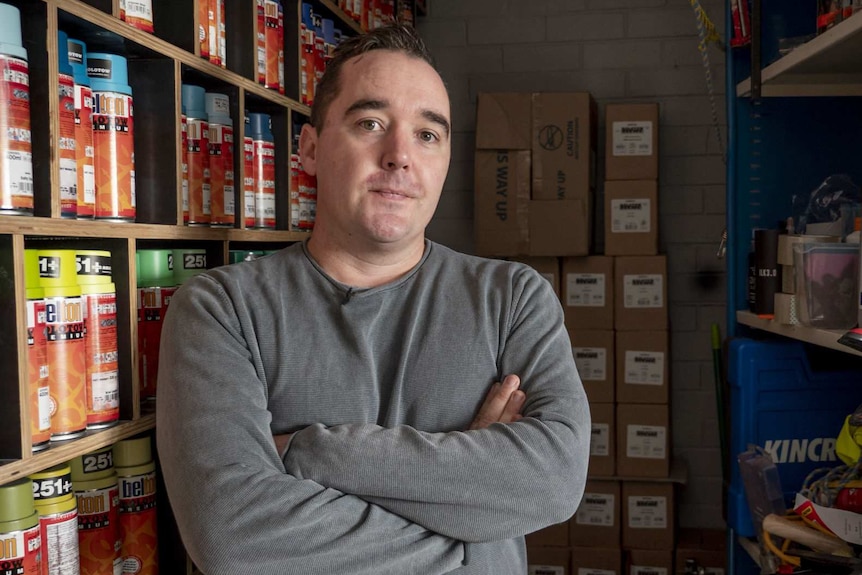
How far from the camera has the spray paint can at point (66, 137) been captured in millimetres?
1381

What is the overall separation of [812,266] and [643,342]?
1.66 meters

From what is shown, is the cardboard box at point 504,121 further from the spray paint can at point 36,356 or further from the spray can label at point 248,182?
the spray paint can at point 36,356

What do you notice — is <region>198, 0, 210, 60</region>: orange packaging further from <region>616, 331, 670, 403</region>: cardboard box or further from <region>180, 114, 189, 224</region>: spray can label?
<region>616, 331, 670, 403</region>: cardboard box

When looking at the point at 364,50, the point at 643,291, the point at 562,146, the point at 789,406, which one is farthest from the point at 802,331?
the point at 562,146

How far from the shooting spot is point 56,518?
1.36 m

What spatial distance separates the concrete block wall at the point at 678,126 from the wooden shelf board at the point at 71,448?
2.49m

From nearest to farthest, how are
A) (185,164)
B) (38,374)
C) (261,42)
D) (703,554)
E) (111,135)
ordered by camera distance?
(38,374), (111,135), (185,164), (261,42), (703,554)

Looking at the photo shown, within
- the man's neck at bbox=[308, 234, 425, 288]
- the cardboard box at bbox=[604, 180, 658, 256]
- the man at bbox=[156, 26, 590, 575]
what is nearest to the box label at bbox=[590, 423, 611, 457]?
the cardboard box at bbox=[604, 180, 658, 256]

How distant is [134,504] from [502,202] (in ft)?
6.68

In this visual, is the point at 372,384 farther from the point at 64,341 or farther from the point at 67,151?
the point at 67,151

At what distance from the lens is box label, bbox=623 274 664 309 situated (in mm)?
3232

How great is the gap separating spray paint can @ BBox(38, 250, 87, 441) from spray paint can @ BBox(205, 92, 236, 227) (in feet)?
1.76

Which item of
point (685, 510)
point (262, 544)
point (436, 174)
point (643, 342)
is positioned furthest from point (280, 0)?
point (685, 510)

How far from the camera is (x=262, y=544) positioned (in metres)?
1.18
